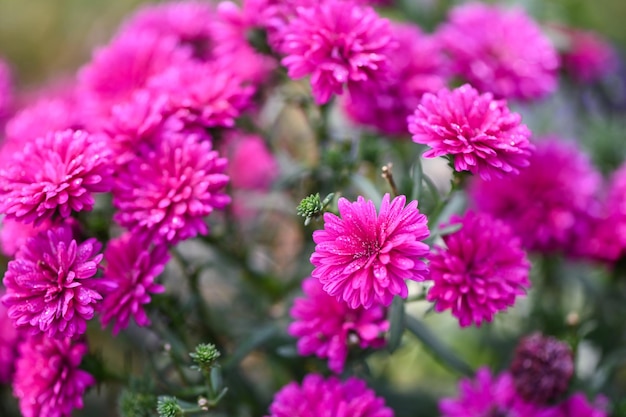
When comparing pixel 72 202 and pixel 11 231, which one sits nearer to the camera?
pixel 72 202

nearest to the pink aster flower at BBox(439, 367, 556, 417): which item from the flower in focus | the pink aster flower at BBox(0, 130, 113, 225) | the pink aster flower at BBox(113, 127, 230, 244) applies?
the flower in focus

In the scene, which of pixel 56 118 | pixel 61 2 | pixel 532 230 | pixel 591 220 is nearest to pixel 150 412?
pixel 56 118

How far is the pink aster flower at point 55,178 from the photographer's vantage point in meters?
0.87

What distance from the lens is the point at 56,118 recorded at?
44.7 inches

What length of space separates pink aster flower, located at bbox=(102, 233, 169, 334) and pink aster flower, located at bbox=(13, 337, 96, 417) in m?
0.09

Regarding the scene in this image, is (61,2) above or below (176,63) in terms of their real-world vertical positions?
below

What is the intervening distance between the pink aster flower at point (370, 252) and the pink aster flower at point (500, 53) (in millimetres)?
509

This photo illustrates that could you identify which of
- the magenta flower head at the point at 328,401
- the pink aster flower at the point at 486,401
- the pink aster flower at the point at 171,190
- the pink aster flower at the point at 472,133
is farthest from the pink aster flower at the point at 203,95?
the pink aster flower at the point at 486,401

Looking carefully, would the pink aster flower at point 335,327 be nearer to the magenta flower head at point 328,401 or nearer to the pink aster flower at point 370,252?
the magenta flower head at point 328,401

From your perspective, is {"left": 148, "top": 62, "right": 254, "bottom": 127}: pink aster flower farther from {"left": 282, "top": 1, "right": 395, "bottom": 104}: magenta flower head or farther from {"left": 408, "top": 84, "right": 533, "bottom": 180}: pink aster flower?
{"left": 408, "top": 84, "right": 533, "bottom": 180}: pink aster flower

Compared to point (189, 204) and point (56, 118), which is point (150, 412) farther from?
point (56, 118)

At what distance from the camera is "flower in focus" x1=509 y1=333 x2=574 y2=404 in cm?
103

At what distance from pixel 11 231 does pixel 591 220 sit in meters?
1.03

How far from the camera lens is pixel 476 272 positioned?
0.90 meters
